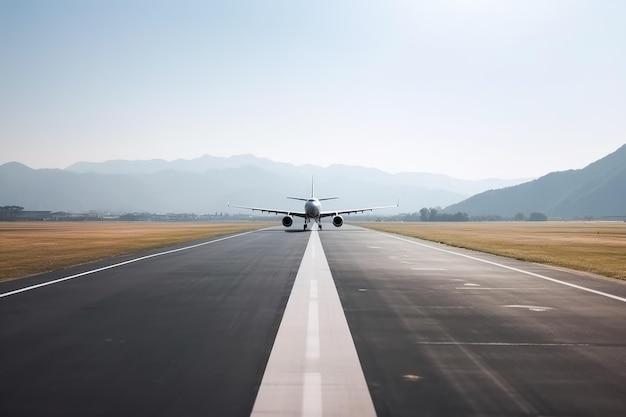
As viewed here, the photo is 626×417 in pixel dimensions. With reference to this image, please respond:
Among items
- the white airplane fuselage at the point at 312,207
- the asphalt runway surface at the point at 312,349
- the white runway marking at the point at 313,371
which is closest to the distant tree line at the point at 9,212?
the white airplane fuselage at the point at 312,207

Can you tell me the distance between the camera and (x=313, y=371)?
18.5 feet

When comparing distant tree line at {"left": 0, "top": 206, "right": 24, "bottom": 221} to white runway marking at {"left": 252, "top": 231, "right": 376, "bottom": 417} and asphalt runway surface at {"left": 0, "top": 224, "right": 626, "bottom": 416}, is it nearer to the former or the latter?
asphalt runway surface at {"left": 0, "top": 224, "right": 626, "bottom": 416}

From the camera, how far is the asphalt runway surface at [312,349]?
464 cm

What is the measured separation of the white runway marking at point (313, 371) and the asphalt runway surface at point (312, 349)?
2 cm

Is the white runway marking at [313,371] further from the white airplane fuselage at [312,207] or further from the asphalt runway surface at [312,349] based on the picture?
the white airplane fuselage at [312,207]

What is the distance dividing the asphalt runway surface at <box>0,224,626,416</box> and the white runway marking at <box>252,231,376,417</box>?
0.02 m

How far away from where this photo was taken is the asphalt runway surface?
4645mm

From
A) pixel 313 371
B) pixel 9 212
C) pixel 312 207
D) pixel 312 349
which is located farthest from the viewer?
pixel 9 212

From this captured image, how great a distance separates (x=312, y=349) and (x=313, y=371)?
39.9 inches

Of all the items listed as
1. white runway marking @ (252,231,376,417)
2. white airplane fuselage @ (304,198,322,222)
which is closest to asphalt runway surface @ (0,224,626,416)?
white runway marking @ (252,231,376,417)

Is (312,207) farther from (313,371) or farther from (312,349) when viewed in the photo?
(313,371)

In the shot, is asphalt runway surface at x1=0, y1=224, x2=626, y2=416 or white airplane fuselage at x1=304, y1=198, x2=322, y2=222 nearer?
asphalt runway surface at x1=0, y1=224, x2=626, y2=416

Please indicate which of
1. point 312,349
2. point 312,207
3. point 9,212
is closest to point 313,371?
point 312,349

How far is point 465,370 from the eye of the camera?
5660 mm
